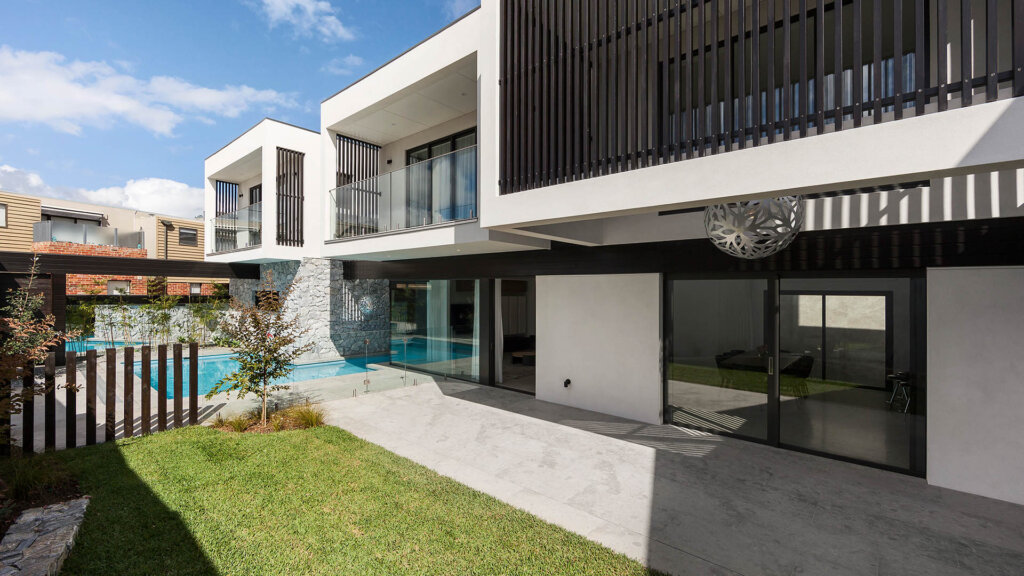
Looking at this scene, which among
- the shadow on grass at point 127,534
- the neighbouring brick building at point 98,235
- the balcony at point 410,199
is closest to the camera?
the shadow on grass at point 127,534

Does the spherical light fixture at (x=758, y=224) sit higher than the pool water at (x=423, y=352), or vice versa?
the spherical light fixture at (x=758, y=224)

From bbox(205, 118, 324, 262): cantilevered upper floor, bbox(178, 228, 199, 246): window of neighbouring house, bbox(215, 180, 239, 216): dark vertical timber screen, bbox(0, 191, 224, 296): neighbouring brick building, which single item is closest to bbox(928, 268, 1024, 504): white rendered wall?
bbox(205, 118, 324, 262): cantilevered upper floor

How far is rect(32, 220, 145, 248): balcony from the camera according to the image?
2091cm

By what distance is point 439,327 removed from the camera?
11.5m

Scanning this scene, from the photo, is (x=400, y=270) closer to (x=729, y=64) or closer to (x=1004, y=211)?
(x=729, y=64)

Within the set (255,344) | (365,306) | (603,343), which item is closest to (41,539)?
(255,344)

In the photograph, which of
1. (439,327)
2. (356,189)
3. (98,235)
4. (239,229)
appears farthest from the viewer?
(98,235)

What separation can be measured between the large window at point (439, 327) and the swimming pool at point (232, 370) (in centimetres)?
124

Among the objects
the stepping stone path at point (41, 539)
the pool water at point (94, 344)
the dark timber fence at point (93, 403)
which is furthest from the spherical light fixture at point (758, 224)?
the pool water at point (94, 344)

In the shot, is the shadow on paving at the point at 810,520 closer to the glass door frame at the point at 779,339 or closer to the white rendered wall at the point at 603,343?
the glass door frame at the point at 779,339

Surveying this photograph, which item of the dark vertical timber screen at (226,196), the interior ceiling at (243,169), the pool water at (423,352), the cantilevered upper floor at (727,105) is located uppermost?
the interior ceiling at (243,169)

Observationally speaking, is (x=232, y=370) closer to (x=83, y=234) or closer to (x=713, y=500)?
(x=713, y=500)

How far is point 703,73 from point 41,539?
7212 mm

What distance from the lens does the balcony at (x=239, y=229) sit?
529 inches
